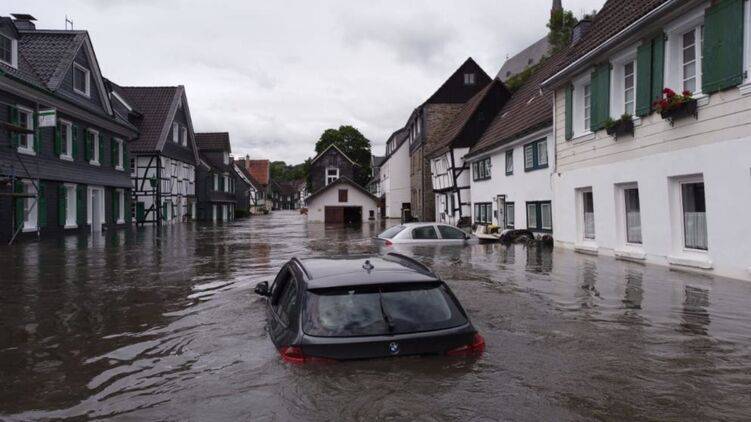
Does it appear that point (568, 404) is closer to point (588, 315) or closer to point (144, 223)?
point (588, 315)

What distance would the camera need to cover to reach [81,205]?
2697 cm

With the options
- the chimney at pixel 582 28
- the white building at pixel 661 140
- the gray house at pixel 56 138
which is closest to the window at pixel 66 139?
the gray house at pixel 56 138

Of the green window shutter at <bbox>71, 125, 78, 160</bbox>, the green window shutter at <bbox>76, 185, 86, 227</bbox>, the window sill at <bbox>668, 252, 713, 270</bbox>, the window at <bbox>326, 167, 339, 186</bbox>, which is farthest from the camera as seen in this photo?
the window at <bbox>326, 167, 339, 186</bbox>

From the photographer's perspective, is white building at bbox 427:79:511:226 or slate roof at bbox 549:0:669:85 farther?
white building at bbox 427:79:511:226

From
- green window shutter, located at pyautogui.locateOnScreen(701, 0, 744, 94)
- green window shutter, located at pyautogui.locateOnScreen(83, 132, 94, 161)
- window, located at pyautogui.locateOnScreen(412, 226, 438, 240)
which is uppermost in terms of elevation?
green window shutter, located at pyautogui.locateOnScreen(83, 132, 94, 161)

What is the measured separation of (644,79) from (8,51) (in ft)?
72.5

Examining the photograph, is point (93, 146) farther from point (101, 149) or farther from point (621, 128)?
point (621, 128)

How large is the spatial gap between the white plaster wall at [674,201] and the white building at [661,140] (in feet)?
0.08

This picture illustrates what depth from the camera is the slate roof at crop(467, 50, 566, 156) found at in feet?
69.4

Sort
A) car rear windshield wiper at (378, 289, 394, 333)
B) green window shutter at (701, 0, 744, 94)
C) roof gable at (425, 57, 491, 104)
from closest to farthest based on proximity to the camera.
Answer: car rear windshield wiper at (378, 289, 394, 333), green window shutter at (701, 0, 744, 94), roof gable at (425, 57, 491, 104)

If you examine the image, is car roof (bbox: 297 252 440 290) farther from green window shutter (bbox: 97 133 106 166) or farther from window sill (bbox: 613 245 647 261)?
green window shutter (bbox: 97 133 106 166)

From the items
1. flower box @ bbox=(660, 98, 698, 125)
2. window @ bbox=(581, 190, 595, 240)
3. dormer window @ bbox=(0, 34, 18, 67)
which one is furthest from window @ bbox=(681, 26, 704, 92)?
dormer window @ bbox=(0, 34, 18, 67)

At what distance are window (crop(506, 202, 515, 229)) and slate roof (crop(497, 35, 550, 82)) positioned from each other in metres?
48.7

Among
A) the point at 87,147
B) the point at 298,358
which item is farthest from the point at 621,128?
the point at 87,147
